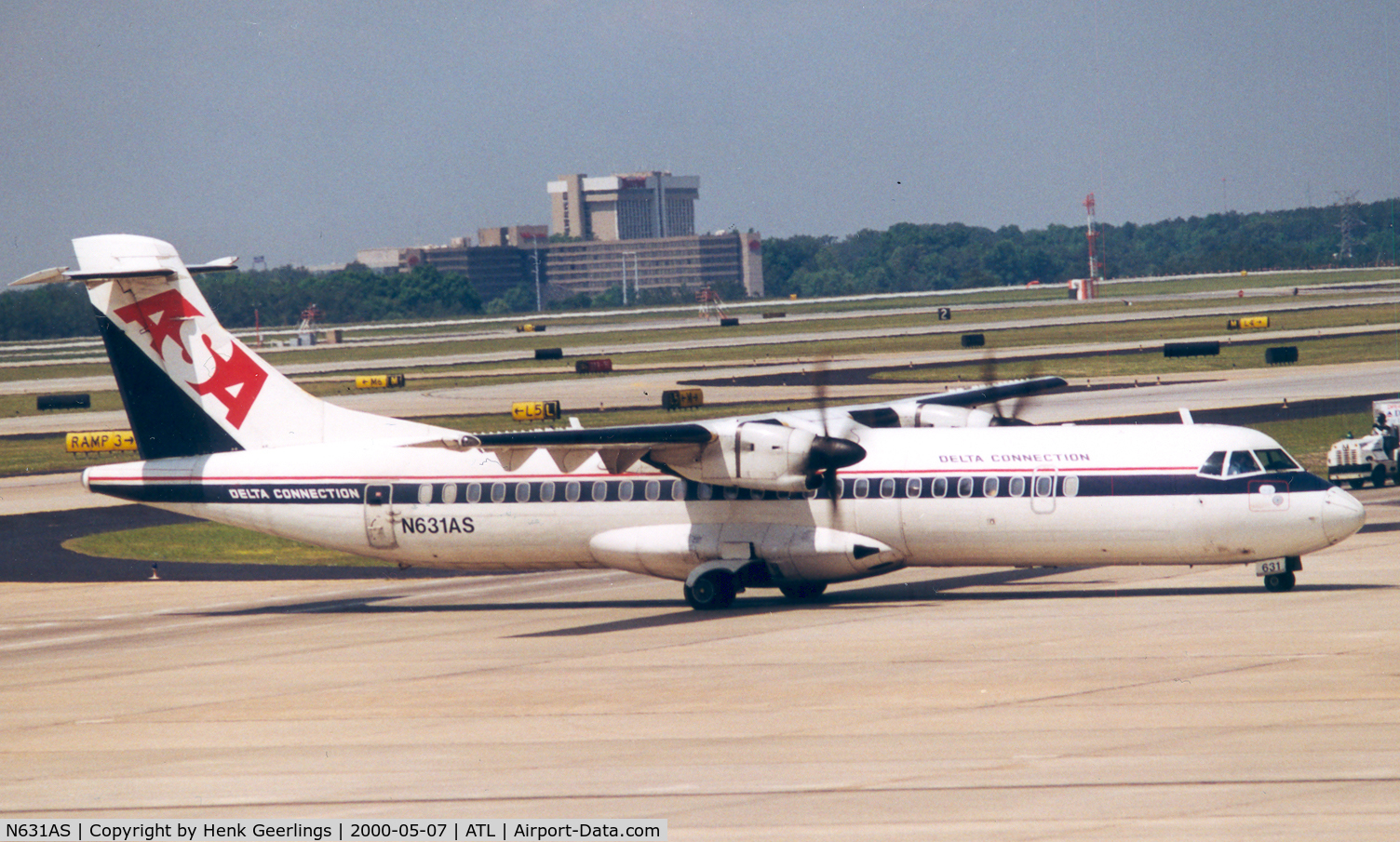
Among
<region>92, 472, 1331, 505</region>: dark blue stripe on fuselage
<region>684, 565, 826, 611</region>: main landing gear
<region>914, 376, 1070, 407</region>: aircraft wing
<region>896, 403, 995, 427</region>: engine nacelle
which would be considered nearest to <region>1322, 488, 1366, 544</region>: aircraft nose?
<region>92, 472, 1331, 505</region>: dark blue stripe on fuselage

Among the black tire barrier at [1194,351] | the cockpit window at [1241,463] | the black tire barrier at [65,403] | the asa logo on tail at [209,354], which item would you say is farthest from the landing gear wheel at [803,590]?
the black tire barrier at [65,403]

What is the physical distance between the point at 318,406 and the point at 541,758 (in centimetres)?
1649

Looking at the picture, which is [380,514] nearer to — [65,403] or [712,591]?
[712,591]

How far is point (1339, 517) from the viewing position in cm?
2528

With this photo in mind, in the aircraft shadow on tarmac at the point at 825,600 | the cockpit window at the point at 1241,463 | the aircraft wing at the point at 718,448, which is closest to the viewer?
the cockpit window at the point at 1241,463

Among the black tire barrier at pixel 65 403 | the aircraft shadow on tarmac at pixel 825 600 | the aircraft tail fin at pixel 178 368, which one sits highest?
the aircraft tail fin at pixel 178 368

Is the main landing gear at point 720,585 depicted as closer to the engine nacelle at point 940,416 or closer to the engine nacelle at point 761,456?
the engine nacelle at point 761,456

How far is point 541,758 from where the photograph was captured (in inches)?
664

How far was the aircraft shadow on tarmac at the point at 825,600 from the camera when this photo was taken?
1067 inches

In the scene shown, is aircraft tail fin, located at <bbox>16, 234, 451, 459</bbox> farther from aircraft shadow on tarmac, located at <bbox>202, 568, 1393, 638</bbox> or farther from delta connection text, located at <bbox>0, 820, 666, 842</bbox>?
delta connection text, located at <bbox>0, 820, 666, 842</bbox>

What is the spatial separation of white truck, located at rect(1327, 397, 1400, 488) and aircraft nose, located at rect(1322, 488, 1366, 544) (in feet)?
64.3

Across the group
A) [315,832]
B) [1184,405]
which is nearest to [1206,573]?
[315,832]

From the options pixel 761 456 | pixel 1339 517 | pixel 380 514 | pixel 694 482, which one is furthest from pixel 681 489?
pixel 1339 517

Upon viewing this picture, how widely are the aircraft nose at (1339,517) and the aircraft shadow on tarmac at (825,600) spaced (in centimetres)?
139
